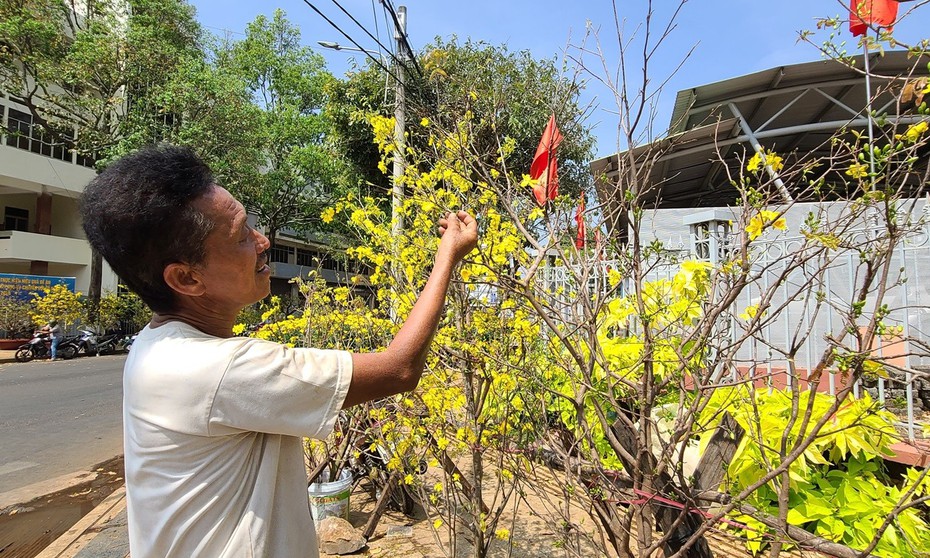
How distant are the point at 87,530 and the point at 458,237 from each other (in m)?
4.16

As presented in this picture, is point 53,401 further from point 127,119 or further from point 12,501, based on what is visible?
point 127,119

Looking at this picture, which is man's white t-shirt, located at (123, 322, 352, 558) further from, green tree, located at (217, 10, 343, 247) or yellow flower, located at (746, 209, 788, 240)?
green tree, located at (217, 10, 343, 247)

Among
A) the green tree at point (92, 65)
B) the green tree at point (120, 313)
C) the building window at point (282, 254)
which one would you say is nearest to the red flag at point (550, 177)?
the green tree at point (92, 65)

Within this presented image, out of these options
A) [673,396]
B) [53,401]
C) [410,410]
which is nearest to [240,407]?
[410,410]

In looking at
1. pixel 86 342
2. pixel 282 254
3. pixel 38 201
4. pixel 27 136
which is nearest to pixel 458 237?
pixel 86 342

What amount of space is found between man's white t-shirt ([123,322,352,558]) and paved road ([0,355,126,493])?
5077mm

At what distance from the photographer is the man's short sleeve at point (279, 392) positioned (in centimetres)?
93

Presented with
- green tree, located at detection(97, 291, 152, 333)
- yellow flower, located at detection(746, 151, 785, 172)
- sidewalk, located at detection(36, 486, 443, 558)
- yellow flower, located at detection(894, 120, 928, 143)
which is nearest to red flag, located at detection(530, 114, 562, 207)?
yellow flower, located at detection(746, 151, 785, 172)

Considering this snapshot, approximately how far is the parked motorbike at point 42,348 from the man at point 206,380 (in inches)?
618

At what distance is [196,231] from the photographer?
105cm

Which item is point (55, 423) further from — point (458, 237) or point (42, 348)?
point (42, 348)

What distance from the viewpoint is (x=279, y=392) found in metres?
0.93

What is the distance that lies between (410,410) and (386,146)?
4.53 feet

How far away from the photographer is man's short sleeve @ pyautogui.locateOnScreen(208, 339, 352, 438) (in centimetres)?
93
